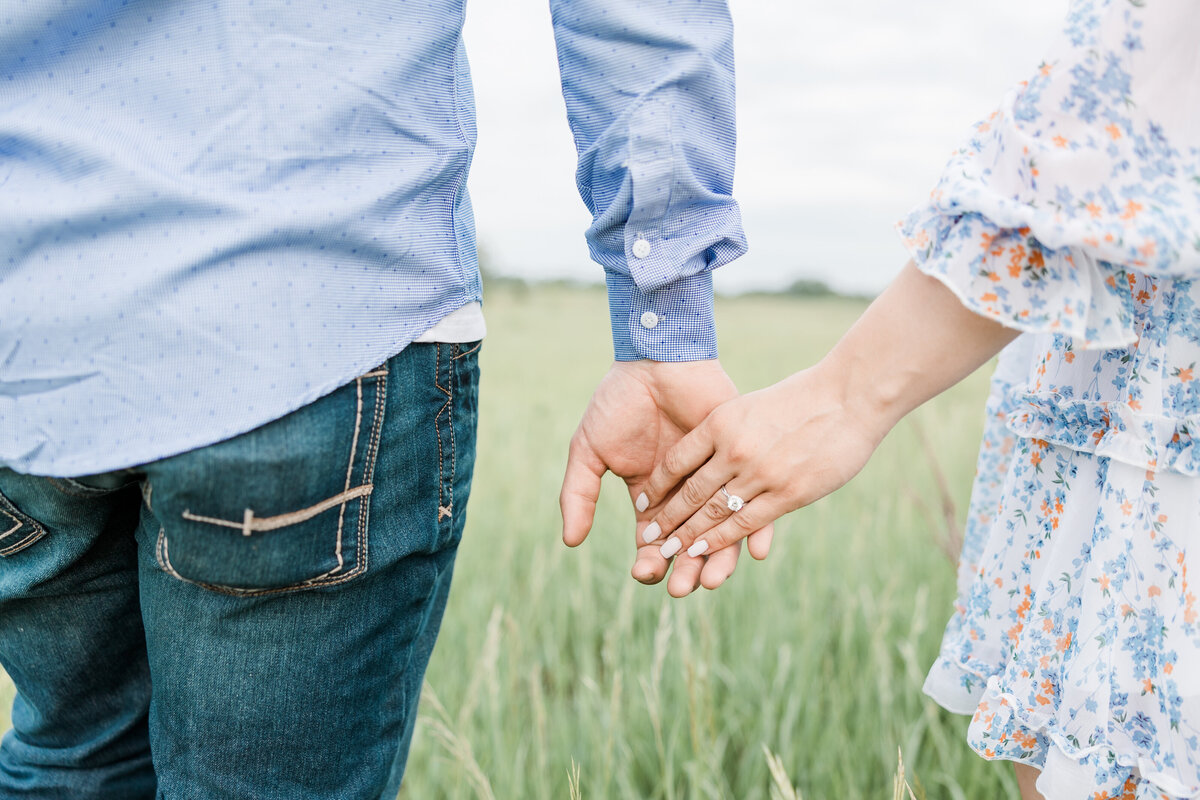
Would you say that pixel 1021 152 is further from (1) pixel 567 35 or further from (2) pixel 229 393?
(2) pixel 229 393

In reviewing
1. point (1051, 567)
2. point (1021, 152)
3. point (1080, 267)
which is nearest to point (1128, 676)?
Result: point (1051, 567)

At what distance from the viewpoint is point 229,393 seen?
693 millimetres

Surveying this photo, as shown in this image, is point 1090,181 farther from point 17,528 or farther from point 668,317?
point 17,528

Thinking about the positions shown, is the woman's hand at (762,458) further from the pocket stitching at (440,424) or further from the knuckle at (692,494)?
the pocket stitching at (440,424)

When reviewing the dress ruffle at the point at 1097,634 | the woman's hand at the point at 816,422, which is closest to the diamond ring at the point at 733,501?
the woman's hand at the point at 816,422

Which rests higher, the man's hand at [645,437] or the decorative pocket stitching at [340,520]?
the decorative pocket stitching at [340,520]

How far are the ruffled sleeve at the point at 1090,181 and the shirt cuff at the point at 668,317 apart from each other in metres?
0.37

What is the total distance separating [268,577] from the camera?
73cm

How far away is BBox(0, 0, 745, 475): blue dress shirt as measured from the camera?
686mm

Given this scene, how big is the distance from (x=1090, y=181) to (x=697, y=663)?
1.16 metres

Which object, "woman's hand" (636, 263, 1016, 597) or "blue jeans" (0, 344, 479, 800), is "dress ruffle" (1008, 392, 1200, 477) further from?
"blue jeans" (0, 344, 479, 800)

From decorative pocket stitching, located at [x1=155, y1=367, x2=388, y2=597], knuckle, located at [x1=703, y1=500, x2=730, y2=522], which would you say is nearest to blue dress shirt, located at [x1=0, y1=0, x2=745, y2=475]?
decorative pocket stitching, located at [x1=155, y1=367, x2=388, y2=597]

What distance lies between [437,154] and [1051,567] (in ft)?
2.33

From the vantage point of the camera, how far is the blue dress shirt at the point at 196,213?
0.69 m
